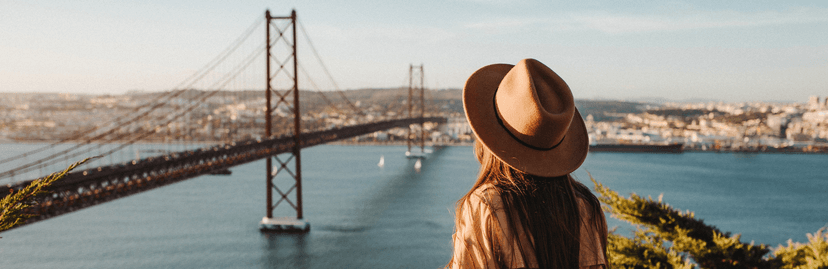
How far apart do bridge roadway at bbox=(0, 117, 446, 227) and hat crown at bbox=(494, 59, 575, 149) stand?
22.8 feet

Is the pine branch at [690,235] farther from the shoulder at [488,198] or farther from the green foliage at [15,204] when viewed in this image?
the green foliage at [15,204]

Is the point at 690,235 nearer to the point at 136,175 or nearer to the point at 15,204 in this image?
the point at 15,204

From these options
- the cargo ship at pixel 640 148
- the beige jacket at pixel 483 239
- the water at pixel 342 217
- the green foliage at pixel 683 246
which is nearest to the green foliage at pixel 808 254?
the green foliage at pixel 683 246

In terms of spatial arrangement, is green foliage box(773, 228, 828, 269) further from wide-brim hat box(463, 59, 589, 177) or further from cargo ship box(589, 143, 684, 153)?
cargo ship box(589, 143, 684, 153)

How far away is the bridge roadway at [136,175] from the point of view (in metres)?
7.50

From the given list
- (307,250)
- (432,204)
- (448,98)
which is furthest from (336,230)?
(448,98)

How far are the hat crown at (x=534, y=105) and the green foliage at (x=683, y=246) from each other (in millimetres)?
1636

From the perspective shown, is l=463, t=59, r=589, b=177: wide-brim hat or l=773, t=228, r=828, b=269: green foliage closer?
l=463, t=59, r=589, b=177: wide-brim hat

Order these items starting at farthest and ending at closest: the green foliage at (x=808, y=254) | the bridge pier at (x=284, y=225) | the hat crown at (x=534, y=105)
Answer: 1. the bridge pier at (x=284, y=225)
2. the green foliage at (x=808, y=254)
3. the hat crown at (x=534, y=105)

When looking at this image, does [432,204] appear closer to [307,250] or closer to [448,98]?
[307,250]

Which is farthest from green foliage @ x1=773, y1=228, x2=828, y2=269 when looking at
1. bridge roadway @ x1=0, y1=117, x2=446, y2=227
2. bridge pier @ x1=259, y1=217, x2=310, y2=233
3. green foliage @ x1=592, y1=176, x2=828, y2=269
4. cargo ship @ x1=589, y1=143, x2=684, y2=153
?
cargo ship @ x1=589, y1=143, x2=684, y2=153

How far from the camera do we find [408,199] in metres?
21.9

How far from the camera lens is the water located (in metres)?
13.2

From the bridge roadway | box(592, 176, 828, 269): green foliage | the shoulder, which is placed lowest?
the bridge roadway
